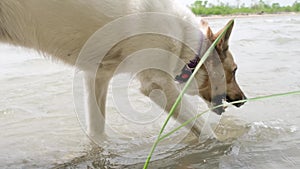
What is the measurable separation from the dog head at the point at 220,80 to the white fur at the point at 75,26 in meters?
0.23

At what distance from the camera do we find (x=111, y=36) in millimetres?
2656

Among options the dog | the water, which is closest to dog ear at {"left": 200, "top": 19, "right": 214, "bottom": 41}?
the dog

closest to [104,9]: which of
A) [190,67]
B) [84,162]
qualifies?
[190,67]

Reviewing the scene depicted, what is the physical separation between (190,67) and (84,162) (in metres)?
1.12

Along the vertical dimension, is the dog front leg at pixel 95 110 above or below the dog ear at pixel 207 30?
below

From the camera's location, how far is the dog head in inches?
119

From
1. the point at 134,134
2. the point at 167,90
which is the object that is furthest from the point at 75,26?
the point at 134,134

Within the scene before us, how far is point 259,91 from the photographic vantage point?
431 centimetres

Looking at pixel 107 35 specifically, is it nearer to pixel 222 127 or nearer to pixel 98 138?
pixel 98 138

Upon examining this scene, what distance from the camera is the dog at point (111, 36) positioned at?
7.95 feet

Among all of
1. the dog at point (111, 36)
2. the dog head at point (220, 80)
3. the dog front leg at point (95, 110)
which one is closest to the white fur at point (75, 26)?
the dog at point (111, 36)

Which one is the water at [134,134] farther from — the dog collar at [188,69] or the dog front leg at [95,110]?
the dog collar at [188,69]

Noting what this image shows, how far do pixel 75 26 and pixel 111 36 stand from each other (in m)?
0.28

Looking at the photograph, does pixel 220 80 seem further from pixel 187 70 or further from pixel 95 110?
pixel 95 110
